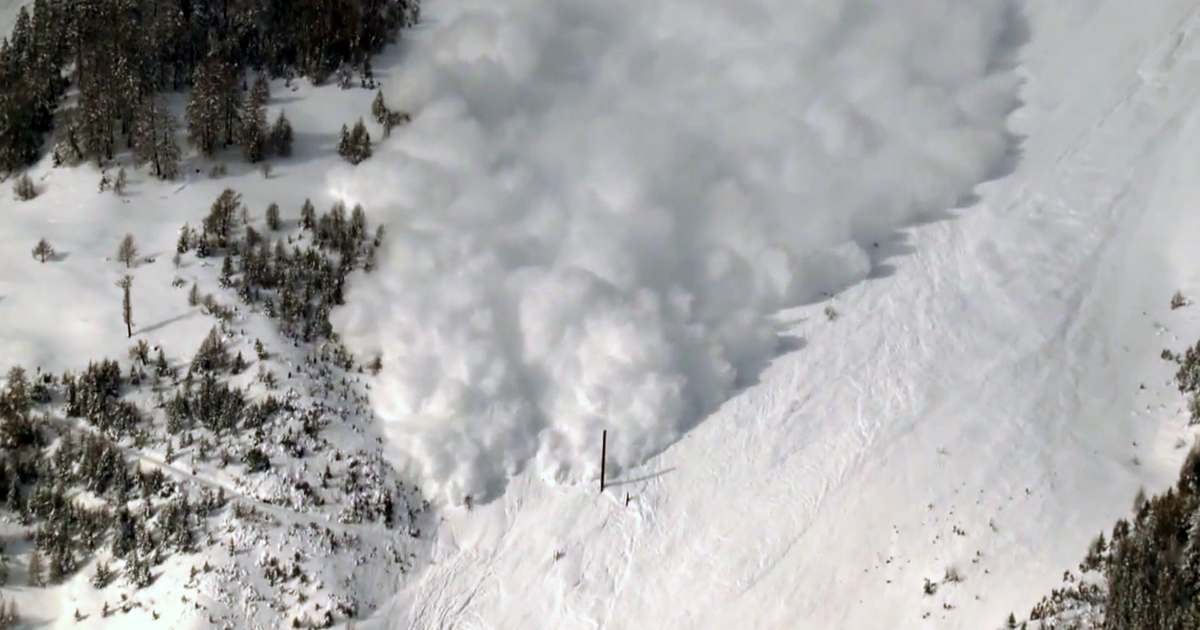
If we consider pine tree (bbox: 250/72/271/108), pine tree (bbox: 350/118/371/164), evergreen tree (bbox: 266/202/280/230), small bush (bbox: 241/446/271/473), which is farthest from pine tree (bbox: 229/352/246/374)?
pine tree (bbox: 250/72/271/108)

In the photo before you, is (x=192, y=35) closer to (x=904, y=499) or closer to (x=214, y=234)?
(x=214, y=234)

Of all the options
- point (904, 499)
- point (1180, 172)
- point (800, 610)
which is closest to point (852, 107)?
point (1180, 172)

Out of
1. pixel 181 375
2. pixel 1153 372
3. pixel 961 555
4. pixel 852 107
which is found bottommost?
pixel 181 375

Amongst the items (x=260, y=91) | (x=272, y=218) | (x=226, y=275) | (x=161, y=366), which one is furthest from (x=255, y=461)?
(x=260, y=91)

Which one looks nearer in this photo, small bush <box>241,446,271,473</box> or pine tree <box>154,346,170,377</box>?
small bush <box>241,446,271,473</box>

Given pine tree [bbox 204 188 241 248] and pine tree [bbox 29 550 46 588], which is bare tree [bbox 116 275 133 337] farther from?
pine tree [bbox 29 550 46 588]

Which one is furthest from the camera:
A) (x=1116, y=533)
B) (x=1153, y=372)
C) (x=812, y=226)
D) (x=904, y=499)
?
(x=812, y=226)
